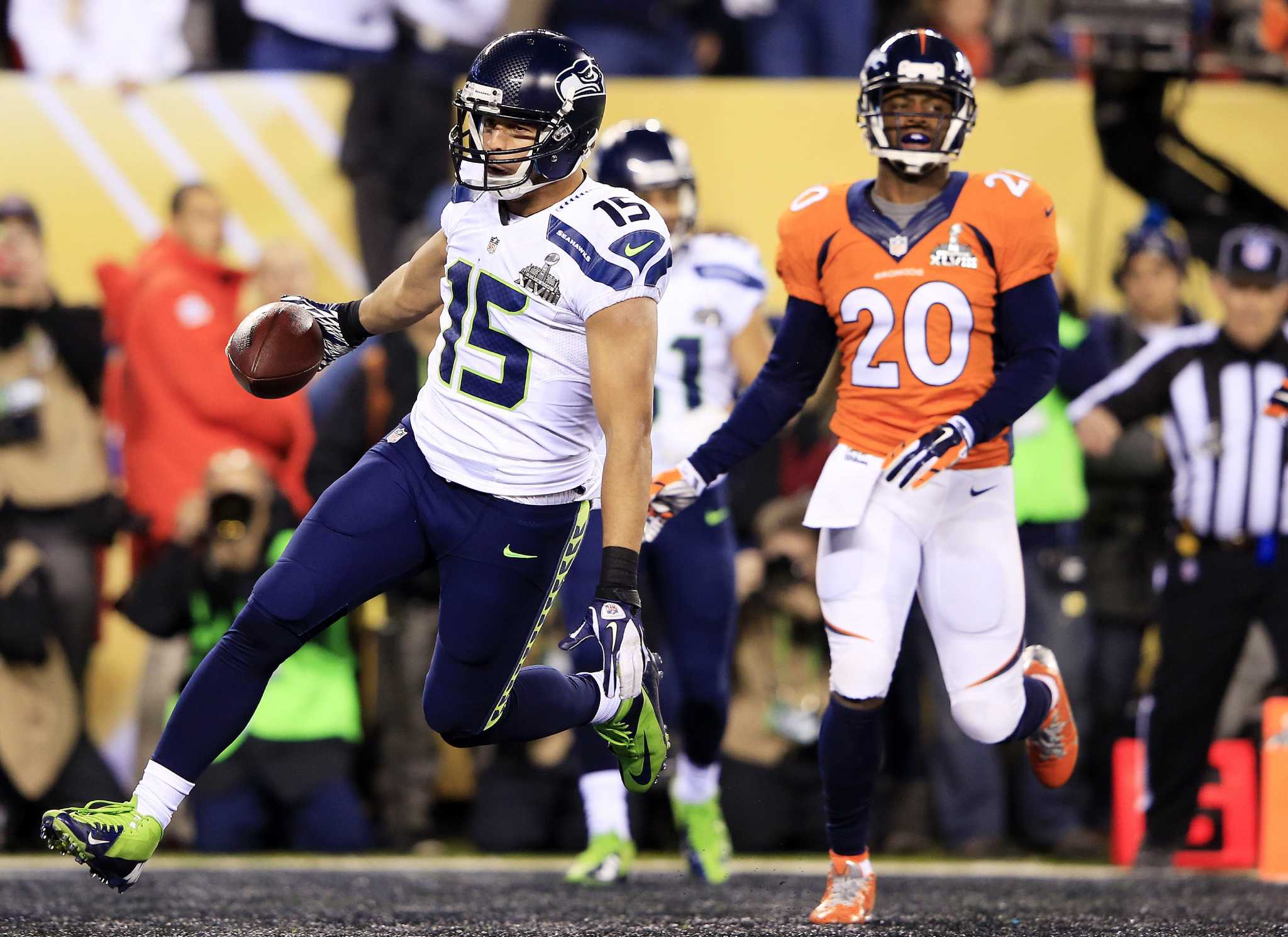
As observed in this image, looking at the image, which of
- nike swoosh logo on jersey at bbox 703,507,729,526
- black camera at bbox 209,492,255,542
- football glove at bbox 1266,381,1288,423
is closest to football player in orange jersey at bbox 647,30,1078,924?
nike swoosh logo on jersey at bbox 703,507,729,526

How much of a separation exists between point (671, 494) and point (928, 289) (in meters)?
0.76

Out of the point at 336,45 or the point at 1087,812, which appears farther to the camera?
the point at 336,45

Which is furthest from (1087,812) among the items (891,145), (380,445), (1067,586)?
(380,445)

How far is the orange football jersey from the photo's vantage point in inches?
166

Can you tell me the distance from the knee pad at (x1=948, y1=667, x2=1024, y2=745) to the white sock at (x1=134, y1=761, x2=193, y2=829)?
173cm

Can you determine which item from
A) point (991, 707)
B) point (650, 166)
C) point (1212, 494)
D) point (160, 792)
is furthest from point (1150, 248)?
point (160, 792)

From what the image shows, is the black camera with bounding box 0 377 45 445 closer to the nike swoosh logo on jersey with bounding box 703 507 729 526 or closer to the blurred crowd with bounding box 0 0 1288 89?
the blurred crowd with bounding box 0 0 1288 89

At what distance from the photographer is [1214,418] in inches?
241

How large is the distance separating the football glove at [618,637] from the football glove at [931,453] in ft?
2.49

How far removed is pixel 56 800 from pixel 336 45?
9.79 ft

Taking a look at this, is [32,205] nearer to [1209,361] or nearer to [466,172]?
[466,172]

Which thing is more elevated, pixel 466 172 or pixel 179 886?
pixel 466 172

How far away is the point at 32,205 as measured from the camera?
6.82 m

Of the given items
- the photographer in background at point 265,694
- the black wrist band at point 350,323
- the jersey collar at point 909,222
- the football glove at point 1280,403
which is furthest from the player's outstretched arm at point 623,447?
the photographer in background at point 265,694
